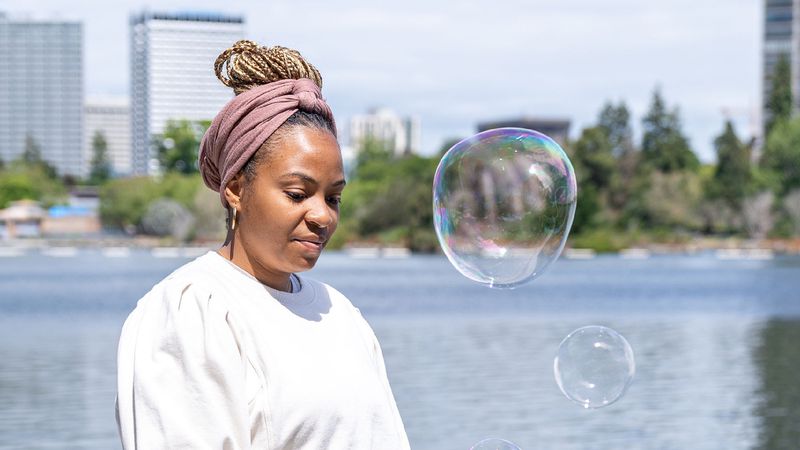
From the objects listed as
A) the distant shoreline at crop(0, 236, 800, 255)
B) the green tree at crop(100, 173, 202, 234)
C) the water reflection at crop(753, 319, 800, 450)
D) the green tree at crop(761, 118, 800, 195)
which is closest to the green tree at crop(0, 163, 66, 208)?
the green tree at crop(100, 173, 202, 234)

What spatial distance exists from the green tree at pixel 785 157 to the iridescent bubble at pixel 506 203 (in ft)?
265

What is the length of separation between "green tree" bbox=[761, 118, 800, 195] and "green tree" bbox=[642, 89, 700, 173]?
17.1ft

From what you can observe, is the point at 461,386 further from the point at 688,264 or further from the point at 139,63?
the point at 139,63

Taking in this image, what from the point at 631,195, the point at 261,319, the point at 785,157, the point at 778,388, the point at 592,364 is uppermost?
the point at 261,319

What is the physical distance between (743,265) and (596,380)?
55829 millimetres

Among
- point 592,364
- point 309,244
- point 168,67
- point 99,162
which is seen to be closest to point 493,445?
point 309,244

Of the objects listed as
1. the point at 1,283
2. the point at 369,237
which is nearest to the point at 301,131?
the point at 1,283

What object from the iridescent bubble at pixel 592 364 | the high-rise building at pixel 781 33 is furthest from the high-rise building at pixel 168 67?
the iridescent bubble at pixel 592 364

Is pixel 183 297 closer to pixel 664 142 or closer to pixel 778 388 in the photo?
pixel 778 388

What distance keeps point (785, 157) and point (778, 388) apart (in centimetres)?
6930

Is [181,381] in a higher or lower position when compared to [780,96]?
higher

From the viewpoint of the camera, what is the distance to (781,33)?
14825 centimetres

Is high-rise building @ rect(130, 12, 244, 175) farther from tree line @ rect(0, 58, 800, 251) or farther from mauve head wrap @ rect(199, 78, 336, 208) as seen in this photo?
mauve head wrap @ rect(199, 78, 336, 208)

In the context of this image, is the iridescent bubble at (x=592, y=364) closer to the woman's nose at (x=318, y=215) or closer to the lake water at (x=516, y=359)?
the woman's nose at (x=318, y=215)
